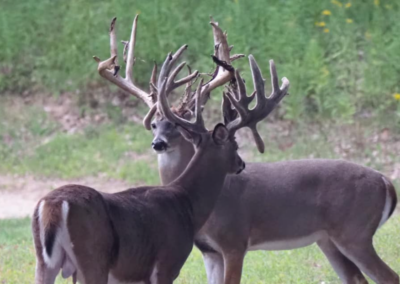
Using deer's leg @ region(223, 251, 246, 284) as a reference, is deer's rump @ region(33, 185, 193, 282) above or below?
above

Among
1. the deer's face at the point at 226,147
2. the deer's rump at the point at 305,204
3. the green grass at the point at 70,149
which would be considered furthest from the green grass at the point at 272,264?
the green grass at the point at 70,149

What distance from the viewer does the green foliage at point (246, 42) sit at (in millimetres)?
13984

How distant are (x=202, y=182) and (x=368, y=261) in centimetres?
160

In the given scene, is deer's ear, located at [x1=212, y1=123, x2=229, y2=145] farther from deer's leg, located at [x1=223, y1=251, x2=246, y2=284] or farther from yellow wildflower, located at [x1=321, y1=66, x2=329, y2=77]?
yellow wildflower, located at [x1=321, y1=66, x2=329, y2=77]

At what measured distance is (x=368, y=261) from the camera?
6934mm

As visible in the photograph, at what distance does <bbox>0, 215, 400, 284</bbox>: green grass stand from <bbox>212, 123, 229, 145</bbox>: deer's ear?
1943 millimetres

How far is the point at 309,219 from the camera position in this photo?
7.15 meters

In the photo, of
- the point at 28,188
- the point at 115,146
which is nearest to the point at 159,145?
the point at 28,188

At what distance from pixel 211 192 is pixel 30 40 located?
11.1 metres

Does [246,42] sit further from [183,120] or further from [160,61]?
[183,120]

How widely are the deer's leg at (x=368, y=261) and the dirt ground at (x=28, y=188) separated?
628cm

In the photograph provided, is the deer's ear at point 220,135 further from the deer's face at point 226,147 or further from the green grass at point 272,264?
the green grass at point 272,264

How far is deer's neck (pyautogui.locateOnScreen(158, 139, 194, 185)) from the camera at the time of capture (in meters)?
7.34

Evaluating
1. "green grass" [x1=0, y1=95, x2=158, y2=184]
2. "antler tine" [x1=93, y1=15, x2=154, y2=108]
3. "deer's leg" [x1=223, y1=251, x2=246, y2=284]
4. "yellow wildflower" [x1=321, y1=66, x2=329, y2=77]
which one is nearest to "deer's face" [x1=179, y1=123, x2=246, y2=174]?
"deer's leg" [x1=223, y1=251, x2=246, y2=284]
